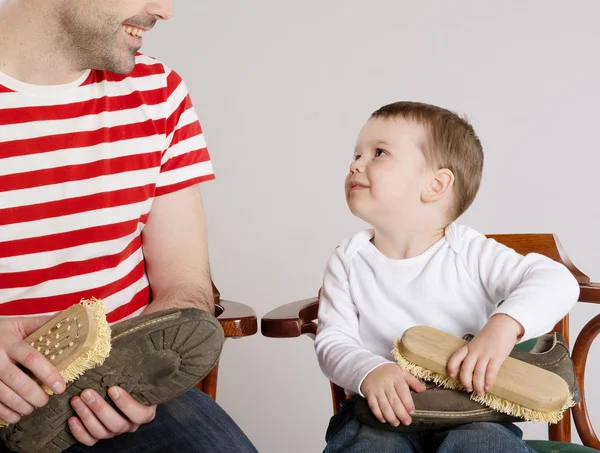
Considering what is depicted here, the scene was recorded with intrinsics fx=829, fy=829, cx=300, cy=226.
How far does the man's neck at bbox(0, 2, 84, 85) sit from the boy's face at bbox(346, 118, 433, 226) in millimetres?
647

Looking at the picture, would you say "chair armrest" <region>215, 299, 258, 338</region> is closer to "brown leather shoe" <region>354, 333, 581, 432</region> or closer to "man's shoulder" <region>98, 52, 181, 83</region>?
"brown leather shoe" <region>354, 333, 581, 432</region>

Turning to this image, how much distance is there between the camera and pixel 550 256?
1999mm

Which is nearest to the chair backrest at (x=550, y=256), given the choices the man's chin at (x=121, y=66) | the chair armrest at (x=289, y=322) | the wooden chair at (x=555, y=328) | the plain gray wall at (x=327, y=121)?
the wooden chair at (x=555, y=328)

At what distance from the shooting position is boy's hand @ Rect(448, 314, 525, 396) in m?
1.46

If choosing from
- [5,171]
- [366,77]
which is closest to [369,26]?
[366,77]

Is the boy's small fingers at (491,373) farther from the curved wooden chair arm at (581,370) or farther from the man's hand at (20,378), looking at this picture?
the man's hand at (20,378)

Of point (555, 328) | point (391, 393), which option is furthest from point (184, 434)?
point (555, 328)

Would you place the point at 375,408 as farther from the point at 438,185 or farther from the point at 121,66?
the point at 121,66

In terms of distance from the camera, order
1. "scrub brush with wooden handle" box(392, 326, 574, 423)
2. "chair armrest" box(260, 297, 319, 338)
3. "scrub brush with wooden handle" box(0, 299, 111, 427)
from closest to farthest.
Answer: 1. "scrub brush with wooden handle" box(0, 299, 111, 427)
2. "scrub brush with wooden handle" box(392, 326, 574, 423)
3. "chair armrest" box(260, 297, 319, 338)

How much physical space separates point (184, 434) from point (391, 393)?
1.29ft

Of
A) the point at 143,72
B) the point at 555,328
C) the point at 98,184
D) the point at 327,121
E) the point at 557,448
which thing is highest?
the point at 143,72

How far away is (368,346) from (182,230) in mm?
482

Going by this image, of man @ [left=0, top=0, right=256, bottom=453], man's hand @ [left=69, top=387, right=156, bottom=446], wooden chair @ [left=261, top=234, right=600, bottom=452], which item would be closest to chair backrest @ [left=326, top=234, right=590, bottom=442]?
wooden chair @ [left=261, top=234, right=600, bottom=452]

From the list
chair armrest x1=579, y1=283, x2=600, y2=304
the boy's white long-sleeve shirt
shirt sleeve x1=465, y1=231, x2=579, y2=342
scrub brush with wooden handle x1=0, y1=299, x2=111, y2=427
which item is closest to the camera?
scrub brush with wooden handle x1=0, y1=299, x2=111, y2=427
